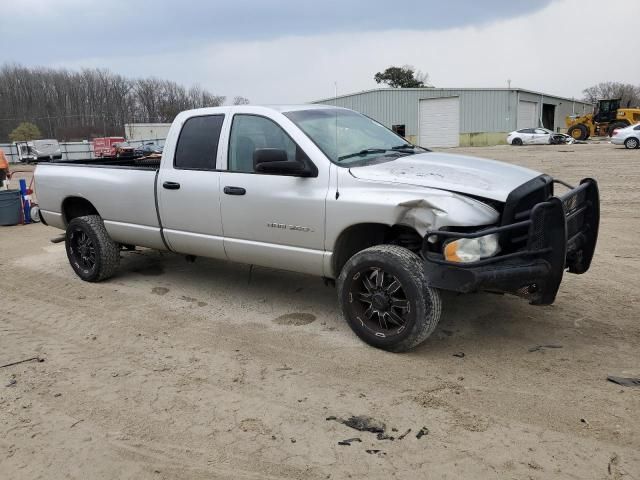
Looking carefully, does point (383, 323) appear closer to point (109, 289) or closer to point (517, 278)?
point (517, 278)

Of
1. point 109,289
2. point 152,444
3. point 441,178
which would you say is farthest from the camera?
point 109,289

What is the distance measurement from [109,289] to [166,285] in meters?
0.64

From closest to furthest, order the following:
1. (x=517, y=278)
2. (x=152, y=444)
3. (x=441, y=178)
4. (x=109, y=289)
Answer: (x=152, y=444) → (x=517, y=278) → (x=441, y=178) → (x=109, y=289)

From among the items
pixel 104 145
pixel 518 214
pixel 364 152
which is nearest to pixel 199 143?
pixel 364 152

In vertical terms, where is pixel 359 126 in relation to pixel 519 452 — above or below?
above

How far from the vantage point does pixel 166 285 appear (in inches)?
250

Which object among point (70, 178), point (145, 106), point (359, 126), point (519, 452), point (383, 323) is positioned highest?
point (145, 106)

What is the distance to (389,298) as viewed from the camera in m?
4.16

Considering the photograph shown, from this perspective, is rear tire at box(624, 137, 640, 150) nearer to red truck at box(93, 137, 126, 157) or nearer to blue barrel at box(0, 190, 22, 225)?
blue barrel at box(0, 190, 22, 225)

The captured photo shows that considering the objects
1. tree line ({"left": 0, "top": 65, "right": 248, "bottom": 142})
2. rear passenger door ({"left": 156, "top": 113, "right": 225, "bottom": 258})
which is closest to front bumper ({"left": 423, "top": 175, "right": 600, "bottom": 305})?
rear passenger door ({"left": 156, "top": 113, "right": 225, "bottom": 258})

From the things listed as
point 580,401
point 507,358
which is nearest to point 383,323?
point 507,358

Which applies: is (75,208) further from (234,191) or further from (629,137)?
(629,137)

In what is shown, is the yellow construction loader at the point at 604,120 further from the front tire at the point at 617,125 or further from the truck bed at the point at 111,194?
the truck bed at the point at 111,194

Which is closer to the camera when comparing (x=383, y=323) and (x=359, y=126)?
(x=383, y=323)
